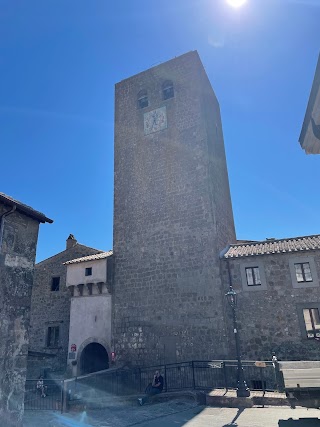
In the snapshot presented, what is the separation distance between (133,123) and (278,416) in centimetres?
1800

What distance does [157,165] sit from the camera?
19734 mm

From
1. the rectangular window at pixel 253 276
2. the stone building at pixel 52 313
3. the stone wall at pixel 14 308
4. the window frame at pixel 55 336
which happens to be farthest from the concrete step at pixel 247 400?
the window frame at pixel 55 336

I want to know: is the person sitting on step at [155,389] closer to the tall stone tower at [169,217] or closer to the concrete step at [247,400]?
the tall stone tower at [169,217]

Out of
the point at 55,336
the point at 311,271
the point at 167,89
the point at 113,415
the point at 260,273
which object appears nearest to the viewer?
the point at 113,415

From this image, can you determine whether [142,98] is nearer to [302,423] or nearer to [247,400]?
[247,400]

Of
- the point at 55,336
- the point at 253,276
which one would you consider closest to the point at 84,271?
Answer: the point at 55,336

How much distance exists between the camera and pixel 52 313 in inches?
891

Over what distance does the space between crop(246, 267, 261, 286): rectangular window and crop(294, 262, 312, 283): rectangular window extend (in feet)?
5.63

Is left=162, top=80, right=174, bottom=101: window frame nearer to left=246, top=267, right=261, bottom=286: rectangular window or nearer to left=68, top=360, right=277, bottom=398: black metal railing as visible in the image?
left=246, top=267, right=261, bottom=286: rectangular window

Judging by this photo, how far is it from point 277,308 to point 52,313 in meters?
15.4

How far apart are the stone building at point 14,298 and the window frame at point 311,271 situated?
442 inches

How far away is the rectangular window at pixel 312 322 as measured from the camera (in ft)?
44.9

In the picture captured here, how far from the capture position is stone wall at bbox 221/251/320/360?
13906 millimetres

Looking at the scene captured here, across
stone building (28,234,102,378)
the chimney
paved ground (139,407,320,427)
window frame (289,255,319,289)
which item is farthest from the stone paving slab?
the chimney
